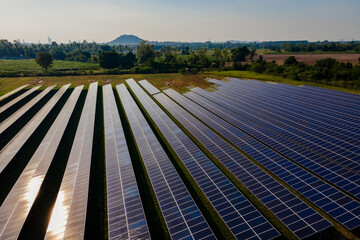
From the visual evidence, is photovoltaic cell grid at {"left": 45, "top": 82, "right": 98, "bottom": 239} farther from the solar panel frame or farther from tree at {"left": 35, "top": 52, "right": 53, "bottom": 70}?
tree at {"left": 35, "top": 52, "right": 53, "bottom": 70}

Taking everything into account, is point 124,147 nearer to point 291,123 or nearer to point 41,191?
point 41,191

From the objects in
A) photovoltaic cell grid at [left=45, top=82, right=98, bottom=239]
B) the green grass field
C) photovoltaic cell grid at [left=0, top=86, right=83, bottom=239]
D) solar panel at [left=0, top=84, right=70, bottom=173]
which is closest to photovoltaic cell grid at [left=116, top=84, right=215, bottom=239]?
photovoltaic cell grid at [left=45, top=82, right=98, bottom=239]

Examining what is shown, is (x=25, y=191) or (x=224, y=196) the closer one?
(x=224, y=196)

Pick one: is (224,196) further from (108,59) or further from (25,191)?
(108,59)

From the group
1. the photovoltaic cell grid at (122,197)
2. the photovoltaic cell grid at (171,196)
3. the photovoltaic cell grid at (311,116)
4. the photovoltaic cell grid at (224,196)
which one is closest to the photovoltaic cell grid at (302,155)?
the photovoltaic cell grid at (311,116)

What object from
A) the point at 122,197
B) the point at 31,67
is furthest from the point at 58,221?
the point at 31,67

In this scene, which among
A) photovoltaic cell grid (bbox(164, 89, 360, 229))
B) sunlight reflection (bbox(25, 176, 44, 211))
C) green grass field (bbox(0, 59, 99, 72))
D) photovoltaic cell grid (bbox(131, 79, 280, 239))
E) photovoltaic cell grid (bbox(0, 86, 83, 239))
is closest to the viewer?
photovoltaic cell grid (bbox(131, 79, 280, 239))

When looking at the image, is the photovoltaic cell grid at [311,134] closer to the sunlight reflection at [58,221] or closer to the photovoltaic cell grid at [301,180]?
the photovoltaic cell grid at [301,180]
